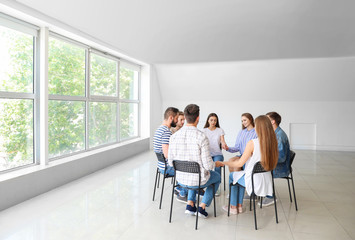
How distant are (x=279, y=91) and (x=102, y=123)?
5.33 metres

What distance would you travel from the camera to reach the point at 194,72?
845 centimetres

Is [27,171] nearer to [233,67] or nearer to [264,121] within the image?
[264,121]

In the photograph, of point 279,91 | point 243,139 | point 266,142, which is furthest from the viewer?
point 279,91

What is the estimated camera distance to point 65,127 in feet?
17.1

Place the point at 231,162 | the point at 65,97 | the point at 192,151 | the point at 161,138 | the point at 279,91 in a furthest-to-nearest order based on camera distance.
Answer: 1. the point at 279,91
2. the point at 65,97
3. the point at 161,138
4. the point at 231,162
5. the point at 192,151

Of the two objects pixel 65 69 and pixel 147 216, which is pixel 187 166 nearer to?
pixel 147 216

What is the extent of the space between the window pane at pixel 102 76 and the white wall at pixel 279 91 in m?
2.02

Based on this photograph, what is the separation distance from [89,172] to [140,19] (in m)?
3.05

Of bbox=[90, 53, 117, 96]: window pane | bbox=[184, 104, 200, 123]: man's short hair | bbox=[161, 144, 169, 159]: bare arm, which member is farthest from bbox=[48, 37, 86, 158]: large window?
bbox=[184, 104, 200, 123]: man's short hair

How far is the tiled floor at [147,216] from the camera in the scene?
114 inches

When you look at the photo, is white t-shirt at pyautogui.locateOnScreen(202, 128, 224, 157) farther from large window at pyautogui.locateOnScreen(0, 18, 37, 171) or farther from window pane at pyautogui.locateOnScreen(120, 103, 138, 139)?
window pane at pyautogui.locateOnScreen(120, 103, 138, 139)

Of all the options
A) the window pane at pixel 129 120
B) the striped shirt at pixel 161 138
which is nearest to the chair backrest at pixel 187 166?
the striped shirt at pixel 161 138

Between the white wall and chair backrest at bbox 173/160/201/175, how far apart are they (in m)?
5.54


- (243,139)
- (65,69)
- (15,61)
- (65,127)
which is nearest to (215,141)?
(243,139)
